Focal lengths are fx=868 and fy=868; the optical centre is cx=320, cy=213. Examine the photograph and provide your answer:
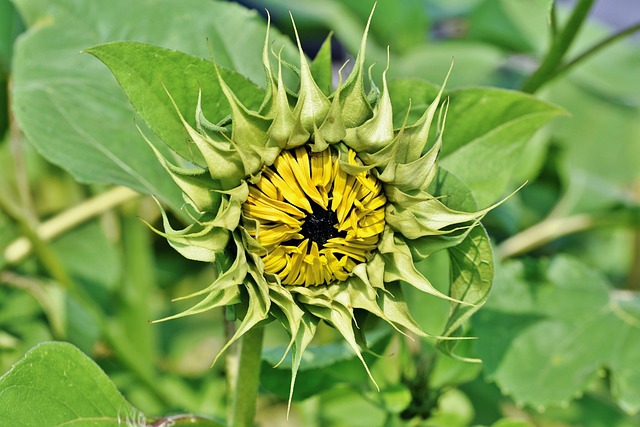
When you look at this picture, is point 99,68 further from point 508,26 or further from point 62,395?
point 508,26

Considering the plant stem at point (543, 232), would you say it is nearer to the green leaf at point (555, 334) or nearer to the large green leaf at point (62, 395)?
the green leaf at point (555, 334)

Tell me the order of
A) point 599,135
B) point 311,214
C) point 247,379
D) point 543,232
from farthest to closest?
point 599,135
point 543,232
point 247,379
point 311,214

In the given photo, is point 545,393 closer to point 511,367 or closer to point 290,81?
point 511,367

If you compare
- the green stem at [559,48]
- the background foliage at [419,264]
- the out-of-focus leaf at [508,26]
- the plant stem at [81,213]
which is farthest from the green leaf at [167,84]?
the out-of-focus leaf at [508,26]

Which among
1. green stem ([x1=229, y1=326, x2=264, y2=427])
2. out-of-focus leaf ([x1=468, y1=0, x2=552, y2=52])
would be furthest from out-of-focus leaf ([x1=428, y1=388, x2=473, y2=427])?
out-of-focus leaf ([x1=468, y1=0, x2=552, y2=52])

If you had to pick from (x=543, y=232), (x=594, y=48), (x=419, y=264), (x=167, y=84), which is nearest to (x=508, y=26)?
(x=543, y=232)

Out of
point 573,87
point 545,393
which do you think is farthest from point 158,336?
point 573,87
